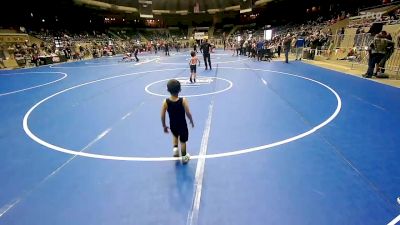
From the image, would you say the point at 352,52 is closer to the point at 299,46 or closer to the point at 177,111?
the point at 299,46

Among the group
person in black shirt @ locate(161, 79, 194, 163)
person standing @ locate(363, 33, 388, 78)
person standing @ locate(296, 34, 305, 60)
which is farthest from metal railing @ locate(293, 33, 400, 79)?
person in black shirt @ locate(161, 79, 194, 163)

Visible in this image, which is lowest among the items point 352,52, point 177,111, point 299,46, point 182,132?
point 182,132

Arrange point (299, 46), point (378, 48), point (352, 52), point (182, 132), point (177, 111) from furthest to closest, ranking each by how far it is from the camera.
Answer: point (299, 46) → point (352, 52) → point (378, 48) → point (182, 132) → point (177, 111)

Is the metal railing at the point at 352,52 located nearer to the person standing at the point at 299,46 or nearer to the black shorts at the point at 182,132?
the person standing at the point at 299,46

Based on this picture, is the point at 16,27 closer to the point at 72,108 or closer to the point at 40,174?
the point at 72,108

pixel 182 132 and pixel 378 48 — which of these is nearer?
pixel 182 132

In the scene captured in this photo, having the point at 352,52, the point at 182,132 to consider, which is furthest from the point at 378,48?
the point at 182,132

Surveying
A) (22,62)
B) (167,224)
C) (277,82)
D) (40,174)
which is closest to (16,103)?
(40,174)

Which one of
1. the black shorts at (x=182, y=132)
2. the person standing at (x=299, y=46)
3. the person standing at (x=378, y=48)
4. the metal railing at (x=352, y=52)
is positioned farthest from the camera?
the person standing at (x=299, y=46)

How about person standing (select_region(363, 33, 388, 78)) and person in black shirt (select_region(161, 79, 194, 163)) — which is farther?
person standing (select_region(363, 33, 388, 78))

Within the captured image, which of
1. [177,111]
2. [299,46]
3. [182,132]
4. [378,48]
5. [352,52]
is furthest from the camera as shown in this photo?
[299,46]

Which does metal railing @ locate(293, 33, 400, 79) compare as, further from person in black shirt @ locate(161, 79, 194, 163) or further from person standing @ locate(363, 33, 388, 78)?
person in black shirt @ locate(161, 79, 194, 163)

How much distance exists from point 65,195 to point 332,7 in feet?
146

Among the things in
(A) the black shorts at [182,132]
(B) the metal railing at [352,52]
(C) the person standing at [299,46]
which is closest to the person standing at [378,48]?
(B) the metal railing at [352,52]
